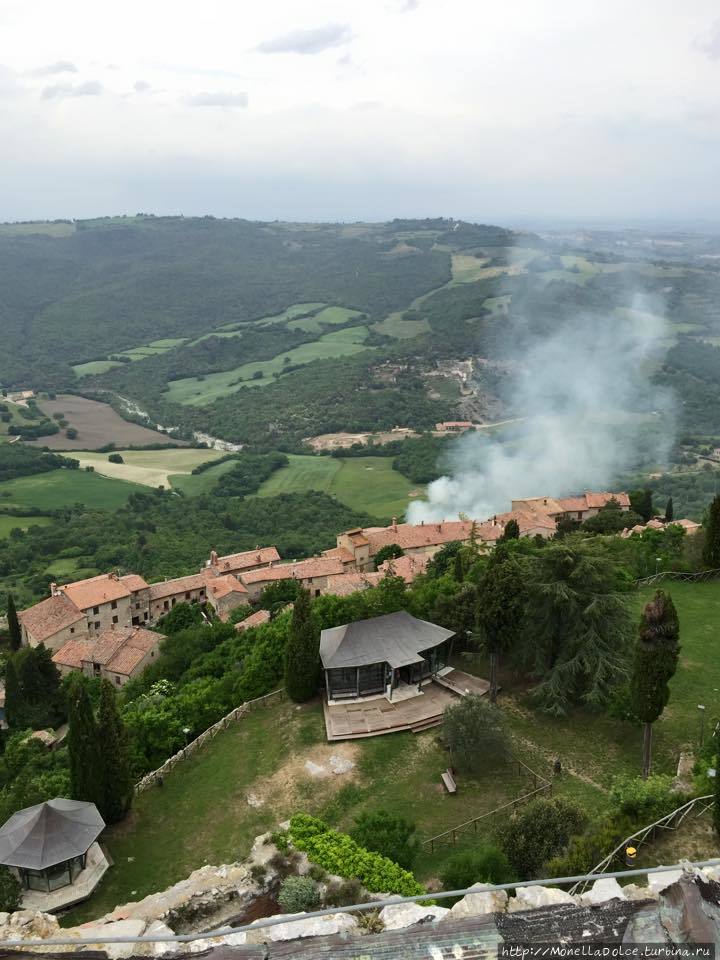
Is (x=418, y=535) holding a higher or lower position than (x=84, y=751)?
lower

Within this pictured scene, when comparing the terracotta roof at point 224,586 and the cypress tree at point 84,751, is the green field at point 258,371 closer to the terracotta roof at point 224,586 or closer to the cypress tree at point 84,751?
the terracotta roof at point 224,586

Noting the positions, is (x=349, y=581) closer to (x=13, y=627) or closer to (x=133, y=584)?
(x=133, y=584)

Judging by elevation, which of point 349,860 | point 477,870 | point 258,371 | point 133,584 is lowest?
point 133,584

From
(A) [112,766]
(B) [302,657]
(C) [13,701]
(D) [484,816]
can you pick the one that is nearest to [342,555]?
(C) [13,701]

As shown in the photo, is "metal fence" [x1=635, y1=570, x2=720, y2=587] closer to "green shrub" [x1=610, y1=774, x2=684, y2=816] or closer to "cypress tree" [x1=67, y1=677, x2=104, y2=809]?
"green shrub" [x1=610, y1=774, x2=684, y2=816]

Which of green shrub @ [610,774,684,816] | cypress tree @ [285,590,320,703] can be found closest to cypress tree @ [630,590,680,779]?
green shrub @ [610,774,684,816]

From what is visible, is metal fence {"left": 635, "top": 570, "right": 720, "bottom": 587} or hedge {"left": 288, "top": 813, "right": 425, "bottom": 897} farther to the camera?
metal fence {"left": 635, "top": 570, "right": 720, "bottom": 587}

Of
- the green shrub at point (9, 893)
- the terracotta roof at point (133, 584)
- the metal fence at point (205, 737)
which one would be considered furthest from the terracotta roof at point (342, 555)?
the green shrub at point (9, 893)
